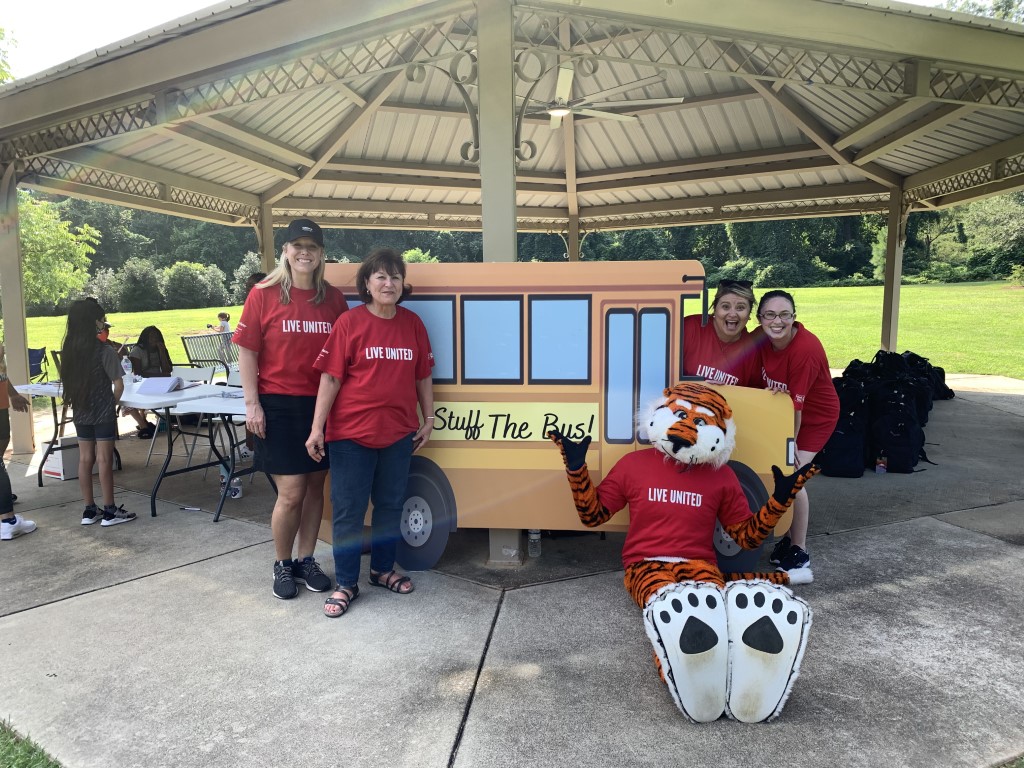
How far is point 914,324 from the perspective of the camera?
28.2 metres

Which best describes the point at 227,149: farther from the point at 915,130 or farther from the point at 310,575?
the point at 915,130

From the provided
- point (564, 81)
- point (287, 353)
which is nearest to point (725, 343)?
point (287, 353)

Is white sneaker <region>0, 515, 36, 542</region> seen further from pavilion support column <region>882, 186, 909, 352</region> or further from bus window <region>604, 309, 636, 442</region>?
pavilion support column <region>882, 186, 909, 352</region>

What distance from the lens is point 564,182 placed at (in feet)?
44.6

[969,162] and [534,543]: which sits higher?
[969,162]

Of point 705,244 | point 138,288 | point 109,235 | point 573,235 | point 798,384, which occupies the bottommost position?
point 798,384

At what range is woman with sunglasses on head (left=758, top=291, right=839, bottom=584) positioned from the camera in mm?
3967

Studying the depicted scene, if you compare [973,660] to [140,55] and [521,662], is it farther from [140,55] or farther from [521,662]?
[140,55]

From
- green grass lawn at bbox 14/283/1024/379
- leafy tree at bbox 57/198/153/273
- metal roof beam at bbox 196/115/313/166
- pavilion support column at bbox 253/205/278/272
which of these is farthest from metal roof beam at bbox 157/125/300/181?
leafy tree at bbox 57/198/153/273

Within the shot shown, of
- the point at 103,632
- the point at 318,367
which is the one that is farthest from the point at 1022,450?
the point at 103,632

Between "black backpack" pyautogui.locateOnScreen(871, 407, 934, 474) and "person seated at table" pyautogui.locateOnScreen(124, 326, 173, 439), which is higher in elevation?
"person seated at table" pyautogui.locateOnScreen(124, 326, 173, 439)

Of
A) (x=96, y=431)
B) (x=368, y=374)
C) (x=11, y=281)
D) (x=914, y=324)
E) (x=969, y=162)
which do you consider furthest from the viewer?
(x=914, y=324)

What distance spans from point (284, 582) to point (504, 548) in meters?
1.39

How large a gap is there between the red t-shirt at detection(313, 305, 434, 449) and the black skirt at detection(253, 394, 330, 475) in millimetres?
184
